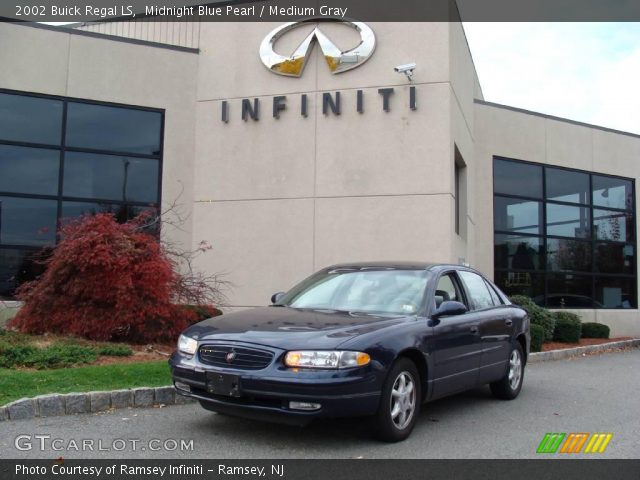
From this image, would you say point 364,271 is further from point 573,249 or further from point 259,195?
point 573,249

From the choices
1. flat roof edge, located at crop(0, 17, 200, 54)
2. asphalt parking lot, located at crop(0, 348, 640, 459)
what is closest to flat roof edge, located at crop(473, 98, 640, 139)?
flat roof edge, located at crop(0, 17, 200, 54)

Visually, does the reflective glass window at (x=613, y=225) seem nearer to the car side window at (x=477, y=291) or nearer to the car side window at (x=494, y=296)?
the car side window at (x=494, y=296)

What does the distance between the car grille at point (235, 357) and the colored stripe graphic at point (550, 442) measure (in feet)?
7.98

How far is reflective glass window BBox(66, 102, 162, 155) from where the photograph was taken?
1343cm

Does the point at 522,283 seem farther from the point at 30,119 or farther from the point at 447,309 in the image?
the point at 30,119

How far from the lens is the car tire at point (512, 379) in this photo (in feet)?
24.2

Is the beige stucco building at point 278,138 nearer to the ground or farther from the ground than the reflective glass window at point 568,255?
farther from the ground

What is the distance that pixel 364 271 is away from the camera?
657cm

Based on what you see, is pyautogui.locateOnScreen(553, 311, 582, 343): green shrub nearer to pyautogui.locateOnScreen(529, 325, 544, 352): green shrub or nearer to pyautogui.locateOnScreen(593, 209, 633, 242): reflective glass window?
pyautogui.locateOnScreen(529, 325, 544, 352): green shrub

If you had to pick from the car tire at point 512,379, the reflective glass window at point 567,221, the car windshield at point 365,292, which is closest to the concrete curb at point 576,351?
the reflective glass window at point 567,221

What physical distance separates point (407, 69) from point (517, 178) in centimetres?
634

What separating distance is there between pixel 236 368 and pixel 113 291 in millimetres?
5002

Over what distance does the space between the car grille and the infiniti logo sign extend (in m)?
9.14

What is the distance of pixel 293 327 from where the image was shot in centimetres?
518
